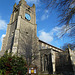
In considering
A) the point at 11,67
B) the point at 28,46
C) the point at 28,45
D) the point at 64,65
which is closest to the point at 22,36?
the point at 28,45

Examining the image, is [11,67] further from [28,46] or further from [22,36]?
[28,46]

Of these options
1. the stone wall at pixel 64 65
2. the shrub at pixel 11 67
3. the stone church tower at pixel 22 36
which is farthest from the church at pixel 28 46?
the shrub at pixel 11 67

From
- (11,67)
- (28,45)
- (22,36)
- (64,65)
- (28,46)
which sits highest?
(22,36)

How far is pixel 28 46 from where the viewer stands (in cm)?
2062

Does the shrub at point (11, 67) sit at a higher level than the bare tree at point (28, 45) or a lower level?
lower

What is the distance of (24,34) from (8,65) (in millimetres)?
16607

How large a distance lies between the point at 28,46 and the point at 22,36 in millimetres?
3197

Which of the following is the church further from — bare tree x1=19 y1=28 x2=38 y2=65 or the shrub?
the shrub

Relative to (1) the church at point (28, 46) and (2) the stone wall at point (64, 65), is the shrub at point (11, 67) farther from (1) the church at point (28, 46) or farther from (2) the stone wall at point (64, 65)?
(2) the stone wall at point (64, 65)

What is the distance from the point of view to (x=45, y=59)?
1842 centimetres

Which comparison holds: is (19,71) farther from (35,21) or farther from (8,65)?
(35,21)

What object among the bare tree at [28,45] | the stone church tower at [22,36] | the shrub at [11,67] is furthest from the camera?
the bare tree at [28,45]

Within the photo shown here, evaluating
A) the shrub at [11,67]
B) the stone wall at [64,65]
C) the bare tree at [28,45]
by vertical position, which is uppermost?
the bare tree at [28,45]

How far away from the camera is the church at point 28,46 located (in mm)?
17188
